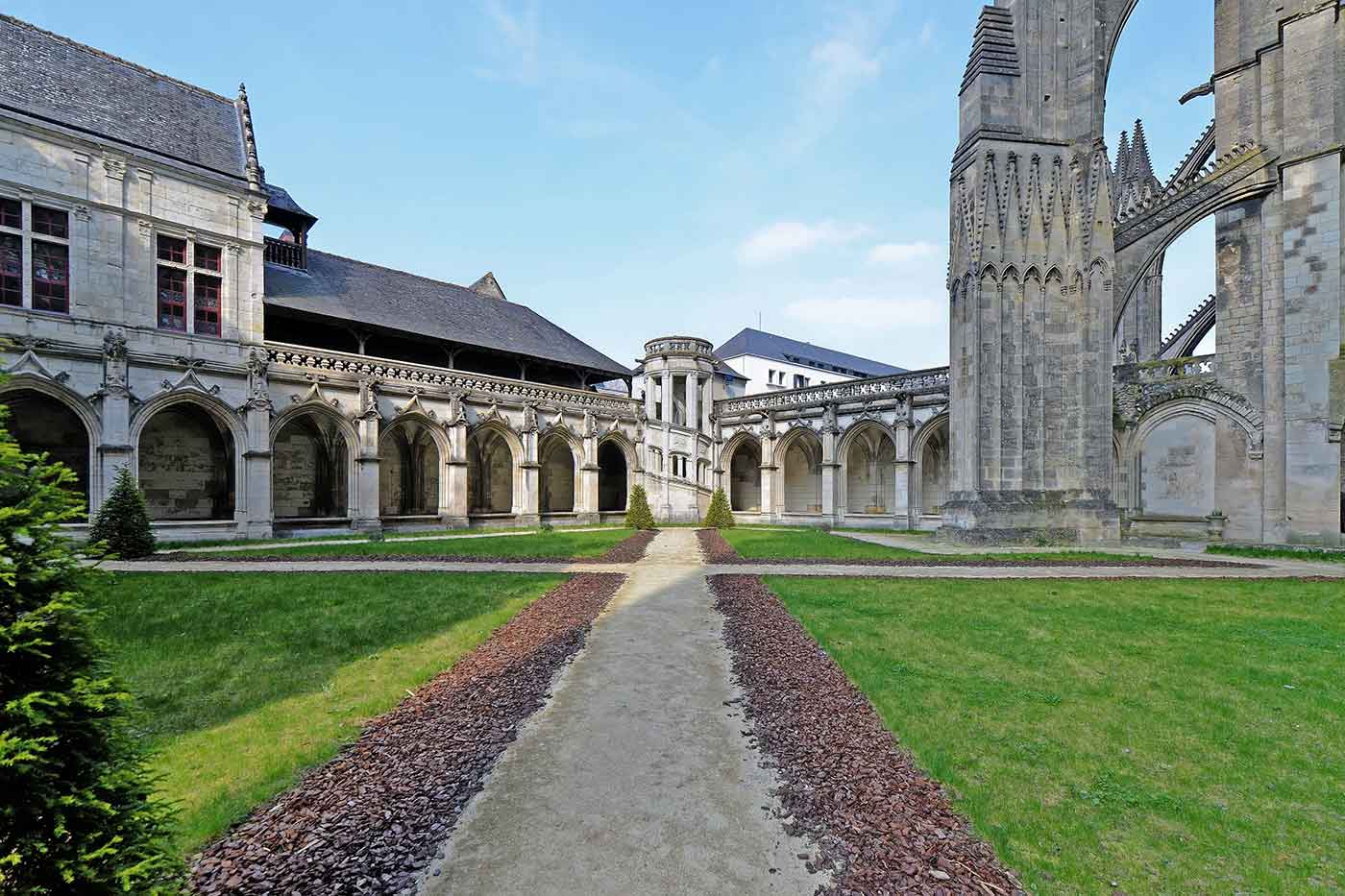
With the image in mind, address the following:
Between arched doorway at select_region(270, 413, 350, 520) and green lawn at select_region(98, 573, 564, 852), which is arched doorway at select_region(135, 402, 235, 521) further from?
green lawn at select_region(98, 573, 564, 852)

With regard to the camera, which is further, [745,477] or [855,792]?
[745,477]

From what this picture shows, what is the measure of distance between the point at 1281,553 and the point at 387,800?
A: 21.3 m

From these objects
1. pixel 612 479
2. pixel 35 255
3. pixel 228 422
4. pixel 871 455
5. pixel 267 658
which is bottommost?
pixel 267 658

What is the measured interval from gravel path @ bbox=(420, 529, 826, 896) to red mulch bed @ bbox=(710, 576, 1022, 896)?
177 mm

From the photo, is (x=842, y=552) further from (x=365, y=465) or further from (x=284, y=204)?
(x=284, y=204)

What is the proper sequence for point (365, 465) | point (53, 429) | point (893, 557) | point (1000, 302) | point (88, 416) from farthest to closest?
point (365, 465)
point (53, 429)
point (1000, 302)
point (88, 416)
point (893, 557)

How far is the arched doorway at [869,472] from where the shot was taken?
29.9 meters

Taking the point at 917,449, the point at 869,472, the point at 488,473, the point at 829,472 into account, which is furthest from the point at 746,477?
the point at 488,473

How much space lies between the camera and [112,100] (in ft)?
62.5

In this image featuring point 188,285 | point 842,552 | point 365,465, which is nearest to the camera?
point 842,552

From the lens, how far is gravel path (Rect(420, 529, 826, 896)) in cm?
276

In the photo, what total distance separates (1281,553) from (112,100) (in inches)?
1464

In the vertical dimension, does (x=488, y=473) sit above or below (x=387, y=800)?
above

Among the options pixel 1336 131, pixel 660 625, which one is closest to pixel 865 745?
pixel 660 625
